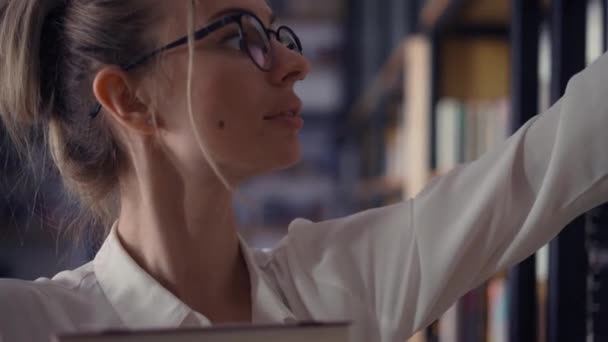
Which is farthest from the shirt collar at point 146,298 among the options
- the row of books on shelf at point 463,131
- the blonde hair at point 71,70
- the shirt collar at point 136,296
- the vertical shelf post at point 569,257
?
the row of books on shelf at point 463,131

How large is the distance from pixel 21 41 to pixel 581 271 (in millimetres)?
947

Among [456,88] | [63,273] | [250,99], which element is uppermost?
[250,99]

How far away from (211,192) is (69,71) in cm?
30

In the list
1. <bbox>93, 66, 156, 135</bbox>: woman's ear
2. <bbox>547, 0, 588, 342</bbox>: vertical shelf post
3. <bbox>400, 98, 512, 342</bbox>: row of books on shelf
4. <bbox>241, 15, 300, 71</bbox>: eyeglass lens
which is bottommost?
<bbox>400, 98, 512, 342</bbox>: row of books on shelf

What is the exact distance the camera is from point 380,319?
1.16 m

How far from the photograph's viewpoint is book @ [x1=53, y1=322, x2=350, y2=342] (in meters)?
0.71

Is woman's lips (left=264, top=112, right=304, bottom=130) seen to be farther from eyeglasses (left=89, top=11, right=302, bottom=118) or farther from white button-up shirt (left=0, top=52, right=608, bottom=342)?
white button-up shirt (left=0, top=52, right=608, bottom=342)

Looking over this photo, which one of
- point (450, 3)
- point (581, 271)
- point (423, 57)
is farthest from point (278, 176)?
point (581, 271)

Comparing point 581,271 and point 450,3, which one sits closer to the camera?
point 581,271

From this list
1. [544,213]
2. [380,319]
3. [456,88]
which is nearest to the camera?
[544,213]

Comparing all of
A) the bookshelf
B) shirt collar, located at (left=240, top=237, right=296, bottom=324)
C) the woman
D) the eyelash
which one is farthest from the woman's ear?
the bookshelf


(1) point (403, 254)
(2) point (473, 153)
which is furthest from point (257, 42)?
(2) point (473, 153)

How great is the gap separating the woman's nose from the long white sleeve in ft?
0.79

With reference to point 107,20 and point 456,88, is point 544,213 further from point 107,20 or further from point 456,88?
point 456,88
